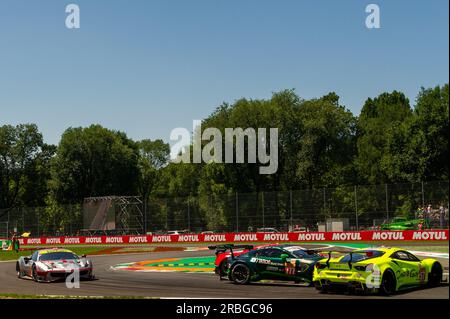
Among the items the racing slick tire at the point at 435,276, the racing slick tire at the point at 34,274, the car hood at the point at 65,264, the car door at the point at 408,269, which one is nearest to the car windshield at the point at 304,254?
the car door at the point at 408,269

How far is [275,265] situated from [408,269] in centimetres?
407

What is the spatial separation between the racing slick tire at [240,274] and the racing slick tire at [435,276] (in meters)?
5.19

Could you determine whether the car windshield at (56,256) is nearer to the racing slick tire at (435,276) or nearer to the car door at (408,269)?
the car door at (408,269)

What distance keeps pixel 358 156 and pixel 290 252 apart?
210 feet

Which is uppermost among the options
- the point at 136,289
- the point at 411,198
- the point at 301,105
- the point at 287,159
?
the point at 301,105

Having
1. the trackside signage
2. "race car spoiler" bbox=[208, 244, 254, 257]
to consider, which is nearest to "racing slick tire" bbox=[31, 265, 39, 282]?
"race car spoiler" bbox=[208, 244, 254, 257]

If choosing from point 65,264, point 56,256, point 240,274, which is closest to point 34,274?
point 56,256

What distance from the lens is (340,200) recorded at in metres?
48.2

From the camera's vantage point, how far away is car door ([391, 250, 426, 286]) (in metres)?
15.6

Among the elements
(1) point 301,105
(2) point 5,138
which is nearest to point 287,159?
(1) point 301,105

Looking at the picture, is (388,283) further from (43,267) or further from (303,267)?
(43,267)

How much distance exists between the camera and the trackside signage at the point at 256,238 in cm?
4072

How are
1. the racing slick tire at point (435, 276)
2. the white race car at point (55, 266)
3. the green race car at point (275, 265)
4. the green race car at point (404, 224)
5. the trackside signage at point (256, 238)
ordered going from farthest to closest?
the green race car at point (404, 224) → the trackside signage at point (256, 238) → the white race car at point (55, 266) → the green race car at point (275, 265) → the racing slick tire at point (435, 276)
